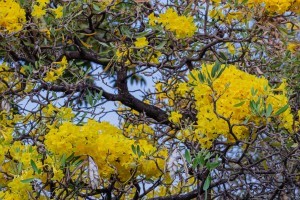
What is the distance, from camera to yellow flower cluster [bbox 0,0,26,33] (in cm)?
341

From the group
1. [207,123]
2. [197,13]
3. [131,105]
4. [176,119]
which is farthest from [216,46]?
[207,123]

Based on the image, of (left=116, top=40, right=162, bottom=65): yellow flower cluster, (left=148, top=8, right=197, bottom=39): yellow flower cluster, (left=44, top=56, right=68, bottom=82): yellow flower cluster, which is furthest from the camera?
(left=116, top=40, right=162, bottom=65): yellow flower cluster

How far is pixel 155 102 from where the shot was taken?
438 cm

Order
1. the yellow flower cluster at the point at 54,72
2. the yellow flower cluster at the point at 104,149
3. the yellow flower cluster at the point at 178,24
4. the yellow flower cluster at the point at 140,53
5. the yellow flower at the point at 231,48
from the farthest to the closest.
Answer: the yellow flower at the point at 231,48
the yellow flower cluster at the point at 140,53
the yellow flower cluster at the point at 54,72
the yellow flower cluster at the point at 178,24
the yellow flower cluster at the point at 104,149

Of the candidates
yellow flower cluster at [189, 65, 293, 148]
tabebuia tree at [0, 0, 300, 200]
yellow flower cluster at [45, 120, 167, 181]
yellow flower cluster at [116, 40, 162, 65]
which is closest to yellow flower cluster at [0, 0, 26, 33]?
tabebuia tree at [0, 0, 300, 200]

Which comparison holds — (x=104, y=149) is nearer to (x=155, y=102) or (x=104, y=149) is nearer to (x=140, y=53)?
(x=140, y=53)

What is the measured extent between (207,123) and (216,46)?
4.37ft

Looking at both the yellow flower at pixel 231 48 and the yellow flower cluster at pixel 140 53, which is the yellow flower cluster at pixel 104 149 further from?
the yellow flower at pixel 231 48

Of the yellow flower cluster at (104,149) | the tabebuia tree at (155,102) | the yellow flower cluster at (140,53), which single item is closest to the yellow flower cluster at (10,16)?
the tabebuia tree at (155,102)

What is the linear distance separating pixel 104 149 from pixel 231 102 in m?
0.53

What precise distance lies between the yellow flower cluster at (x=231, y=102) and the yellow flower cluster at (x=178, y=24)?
1.87 feet

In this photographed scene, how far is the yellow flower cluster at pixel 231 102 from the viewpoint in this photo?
2764 mm

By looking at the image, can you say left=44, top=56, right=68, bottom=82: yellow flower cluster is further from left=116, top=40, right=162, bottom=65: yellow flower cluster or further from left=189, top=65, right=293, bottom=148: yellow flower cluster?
left=189, top=65, right=293, bottom=148: yellow flower cluster

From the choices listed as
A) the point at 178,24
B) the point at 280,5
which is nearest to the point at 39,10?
the point at 178,24
